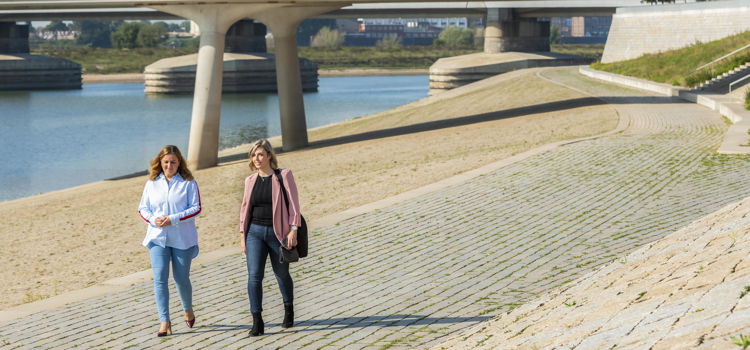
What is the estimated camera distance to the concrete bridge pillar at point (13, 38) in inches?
4284

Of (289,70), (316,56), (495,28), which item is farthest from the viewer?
(316,56)

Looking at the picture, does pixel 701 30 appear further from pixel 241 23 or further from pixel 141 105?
pixel 241 23

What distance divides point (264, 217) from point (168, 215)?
2.92 ft

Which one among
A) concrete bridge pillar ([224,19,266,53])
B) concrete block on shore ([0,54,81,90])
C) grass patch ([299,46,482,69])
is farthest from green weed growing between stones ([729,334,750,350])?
grass patch ([299,46,482,69])

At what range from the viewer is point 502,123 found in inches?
1444

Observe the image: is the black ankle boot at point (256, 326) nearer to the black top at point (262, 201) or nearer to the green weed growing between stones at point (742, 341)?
the black top at point (262, 201)

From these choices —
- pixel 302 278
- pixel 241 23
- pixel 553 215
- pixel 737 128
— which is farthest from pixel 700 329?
pixel 241 23

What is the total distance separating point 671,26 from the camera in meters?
58.4

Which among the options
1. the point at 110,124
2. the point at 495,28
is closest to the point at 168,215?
the point at 110,124

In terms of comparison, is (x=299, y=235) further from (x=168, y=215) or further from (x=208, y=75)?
(x=208, y=75)

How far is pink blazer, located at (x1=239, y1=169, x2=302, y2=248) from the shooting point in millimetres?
9172

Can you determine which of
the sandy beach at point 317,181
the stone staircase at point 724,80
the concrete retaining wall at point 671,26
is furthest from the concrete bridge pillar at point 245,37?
the stone staircase at point 724,80

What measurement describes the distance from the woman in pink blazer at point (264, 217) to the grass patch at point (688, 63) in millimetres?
34529

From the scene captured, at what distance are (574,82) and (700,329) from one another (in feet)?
150
